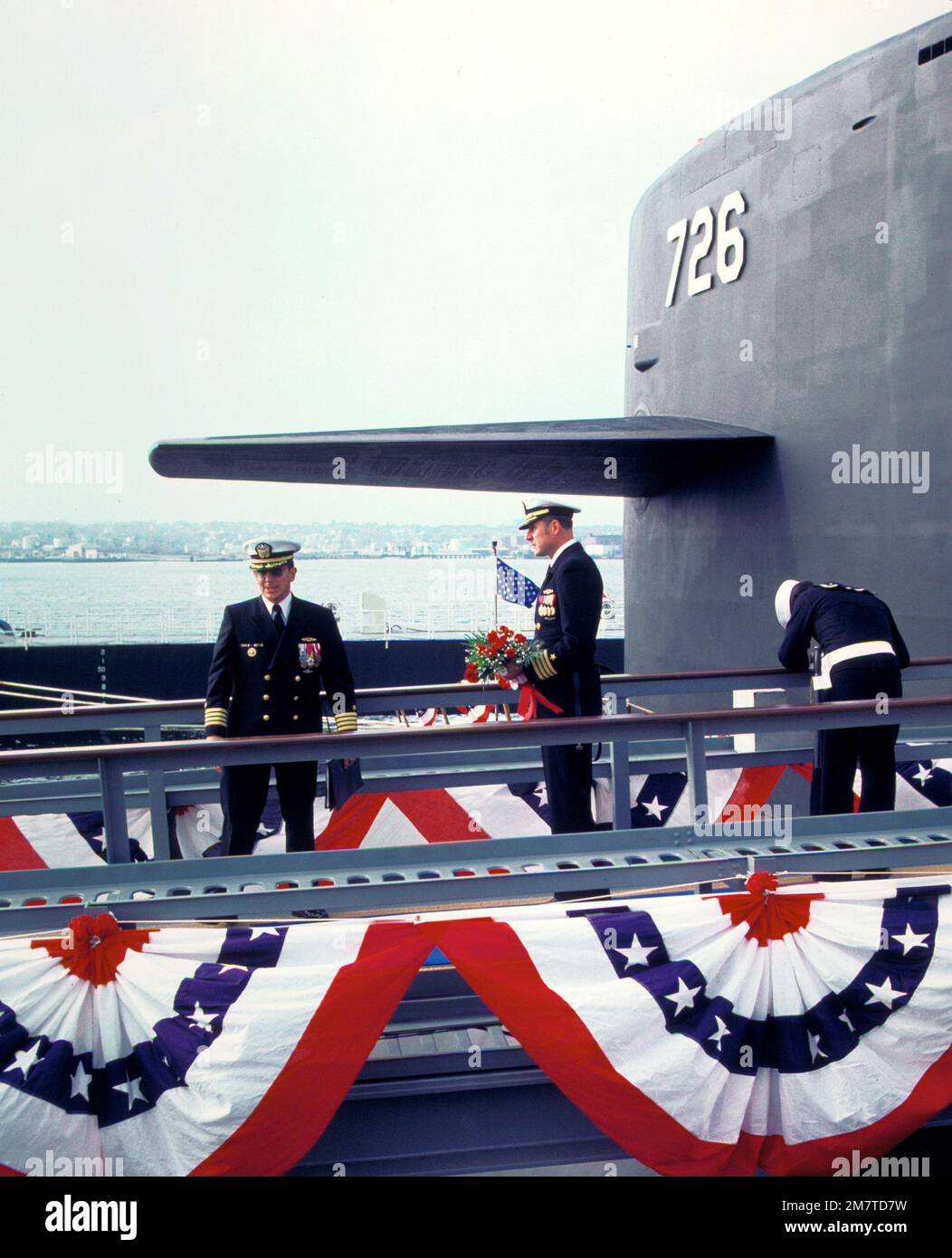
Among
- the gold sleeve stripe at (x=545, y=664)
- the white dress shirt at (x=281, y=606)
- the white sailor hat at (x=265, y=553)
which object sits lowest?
the gold sleeve stripe at (x=545, y=664)

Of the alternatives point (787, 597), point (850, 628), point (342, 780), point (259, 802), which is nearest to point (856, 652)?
point (850, 628)

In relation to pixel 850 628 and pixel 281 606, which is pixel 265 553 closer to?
pixel 281 606

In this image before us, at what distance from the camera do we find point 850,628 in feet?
17.1

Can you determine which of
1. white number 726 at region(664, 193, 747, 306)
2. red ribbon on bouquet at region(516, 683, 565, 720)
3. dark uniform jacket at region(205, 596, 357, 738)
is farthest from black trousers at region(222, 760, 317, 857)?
white number 726 at region(664, 193, 747, 306)

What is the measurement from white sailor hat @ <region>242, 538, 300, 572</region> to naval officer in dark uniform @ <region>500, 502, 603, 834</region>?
51.6 inches

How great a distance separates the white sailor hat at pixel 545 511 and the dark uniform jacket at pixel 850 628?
1314 millimetres

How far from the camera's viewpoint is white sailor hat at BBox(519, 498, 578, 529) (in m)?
5.70

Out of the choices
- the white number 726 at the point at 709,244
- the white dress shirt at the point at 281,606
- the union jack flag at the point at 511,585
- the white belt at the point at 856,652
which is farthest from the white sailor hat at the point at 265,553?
the union jack flag at the point at 511,585

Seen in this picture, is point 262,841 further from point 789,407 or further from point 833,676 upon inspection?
point 789,407

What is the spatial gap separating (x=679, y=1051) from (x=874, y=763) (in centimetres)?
214

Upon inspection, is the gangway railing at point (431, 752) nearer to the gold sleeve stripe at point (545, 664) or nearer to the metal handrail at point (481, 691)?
the metal handrail at point (481, 691)

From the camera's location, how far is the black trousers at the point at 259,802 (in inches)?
208

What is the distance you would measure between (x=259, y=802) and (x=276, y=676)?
2.08 feet

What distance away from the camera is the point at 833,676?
208 inches
